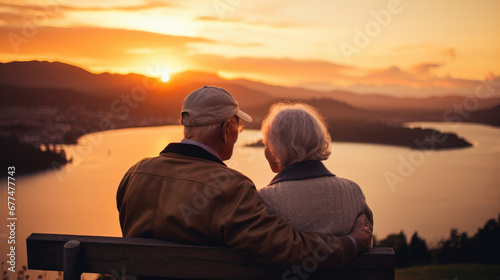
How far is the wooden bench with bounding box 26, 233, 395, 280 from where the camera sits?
5.30 feet

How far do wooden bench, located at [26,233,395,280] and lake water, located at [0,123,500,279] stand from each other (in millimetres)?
7895

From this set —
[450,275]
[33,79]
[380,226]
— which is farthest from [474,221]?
[33,79]

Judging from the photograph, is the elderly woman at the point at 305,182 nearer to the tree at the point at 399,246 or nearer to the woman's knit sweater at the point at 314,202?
the woman's knit sweater at the point at 314,202

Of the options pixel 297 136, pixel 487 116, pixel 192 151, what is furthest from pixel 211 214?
pixel 487 116

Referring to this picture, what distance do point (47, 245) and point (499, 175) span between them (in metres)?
19.6

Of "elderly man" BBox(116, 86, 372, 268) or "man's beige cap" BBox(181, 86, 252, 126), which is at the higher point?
"man's beige cap" BBox(181, 86, 252, 126)

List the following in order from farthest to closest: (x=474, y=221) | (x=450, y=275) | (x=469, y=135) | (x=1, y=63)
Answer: (x=469, y=135)
(x=474, y=221)
(x=1, y=63)
(x=450, y=275)

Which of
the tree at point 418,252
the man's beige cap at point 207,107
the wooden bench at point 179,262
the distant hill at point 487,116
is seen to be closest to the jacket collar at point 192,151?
the man's beige cap at point 207,107

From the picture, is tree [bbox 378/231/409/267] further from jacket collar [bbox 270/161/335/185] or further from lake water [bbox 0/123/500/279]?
jacket collar [bbox 270/161/335/185]

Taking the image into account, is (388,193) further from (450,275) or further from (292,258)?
(292,258)

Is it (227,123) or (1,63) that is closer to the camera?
(227,123)

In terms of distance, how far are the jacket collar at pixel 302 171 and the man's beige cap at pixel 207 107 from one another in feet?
1.29

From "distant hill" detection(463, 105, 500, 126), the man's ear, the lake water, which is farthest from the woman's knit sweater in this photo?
"distant hill" detection(463, 105, 500, 126)

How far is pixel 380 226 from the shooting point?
14906 mm
